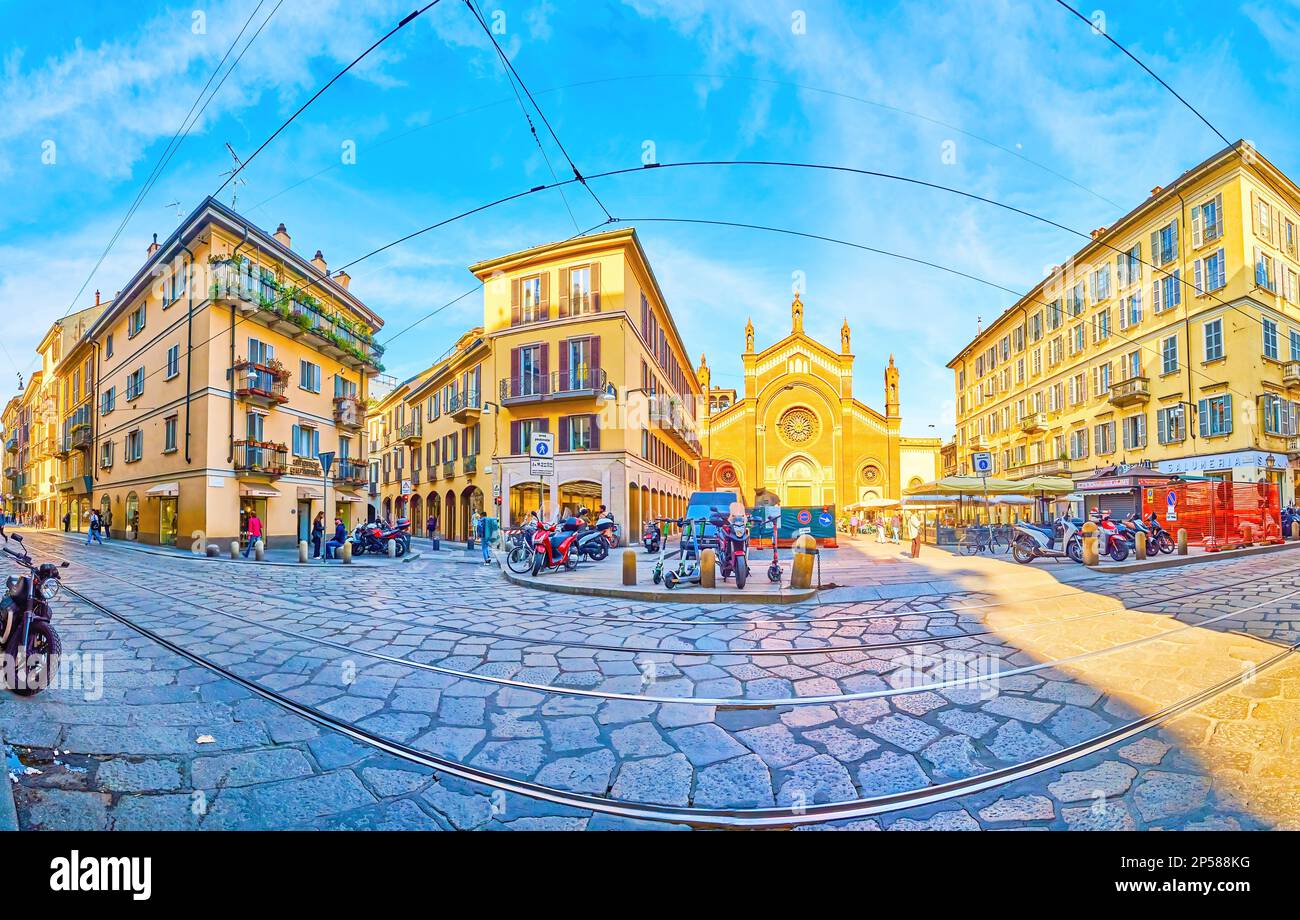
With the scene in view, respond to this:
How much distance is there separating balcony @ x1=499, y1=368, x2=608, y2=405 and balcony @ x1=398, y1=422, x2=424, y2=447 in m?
13.3

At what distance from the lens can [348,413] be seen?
87.6 ft

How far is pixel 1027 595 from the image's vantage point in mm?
8789

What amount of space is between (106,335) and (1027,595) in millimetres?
40193

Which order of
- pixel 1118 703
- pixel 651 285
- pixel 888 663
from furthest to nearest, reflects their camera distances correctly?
pixel 651 285, pixel 888 663, pixel 1118 703

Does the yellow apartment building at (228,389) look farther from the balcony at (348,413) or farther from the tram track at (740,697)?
the tram track at (740,697)

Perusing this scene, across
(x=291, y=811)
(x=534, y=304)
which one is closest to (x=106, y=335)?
(x=534, y=304)

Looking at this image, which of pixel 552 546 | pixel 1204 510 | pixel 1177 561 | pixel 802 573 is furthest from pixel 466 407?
pixel 1204 510

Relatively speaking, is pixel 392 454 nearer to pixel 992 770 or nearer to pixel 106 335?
pixel 106 335

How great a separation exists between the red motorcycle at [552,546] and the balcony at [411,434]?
1015 inches

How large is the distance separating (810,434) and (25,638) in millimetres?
55818

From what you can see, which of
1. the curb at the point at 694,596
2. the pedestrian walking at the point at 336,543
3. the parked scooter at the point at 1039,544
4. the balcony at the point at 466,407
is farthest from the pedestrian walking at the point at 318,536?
the parked scooter at the point at 1039,544

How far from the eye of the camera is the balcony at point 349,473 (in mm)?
26453

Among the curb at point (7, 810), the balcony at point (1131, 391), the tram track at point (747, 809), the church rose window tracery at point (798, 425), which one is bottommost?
the tram track at point (747, 809)

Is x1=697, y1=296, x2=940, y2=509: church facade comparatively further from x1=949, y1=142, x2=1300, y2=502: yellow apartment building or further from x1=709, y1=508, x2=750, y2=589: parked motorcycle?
x1=709, y1=508, x2=750, y2=589: parked motorcycle
